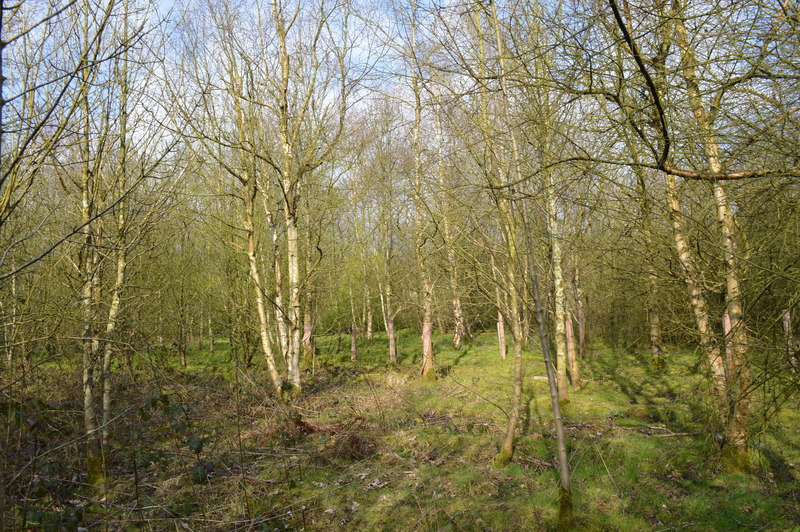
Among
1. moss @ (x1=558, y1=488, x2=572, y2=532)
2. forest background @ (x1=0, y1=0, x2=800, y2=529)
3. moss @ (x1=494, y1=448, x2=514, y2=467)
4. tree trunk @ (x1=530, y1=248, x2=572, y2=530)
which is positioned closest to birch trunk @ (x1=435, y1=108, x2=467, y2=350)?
forest background @ (x1=0, y1=0, x2=800, y2=529)

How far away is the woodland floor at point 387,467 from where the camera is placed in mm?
4434

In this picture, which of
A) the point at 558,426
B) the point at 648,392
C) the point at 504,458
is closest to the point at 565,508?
the point at 558,426

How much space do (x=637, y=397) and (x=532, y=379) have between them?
8.10ft

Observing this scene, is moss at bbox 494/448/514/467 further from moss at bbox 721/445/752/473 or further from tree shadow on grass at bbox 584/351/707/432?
moss at bbox 721/445/752/473

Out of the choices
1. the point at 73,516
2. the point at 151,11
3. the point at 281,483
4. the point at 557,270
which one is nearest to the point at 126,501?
the point at 281,483

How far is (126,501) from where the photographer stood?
5609mm

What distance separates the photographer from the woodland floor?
4434mm

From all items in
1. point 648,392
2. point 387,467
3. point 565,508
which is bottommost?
point 648,392

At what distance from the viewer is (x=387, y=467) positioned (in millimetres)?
6461

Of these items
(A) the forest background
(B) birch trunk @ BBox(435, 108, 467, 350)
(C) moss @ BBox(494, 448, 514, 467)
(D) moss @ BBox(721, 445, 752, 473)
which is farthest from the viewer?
(B) birch trunk @ BBox(435, 108, 467, 350)

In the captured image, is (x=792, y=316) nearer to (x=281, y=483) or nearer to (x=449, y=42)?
(x=449, y=42)

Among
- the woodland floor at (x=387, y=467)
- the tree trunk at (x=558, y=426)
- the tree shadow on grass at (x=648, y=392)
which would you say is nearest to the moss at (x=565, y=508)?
A: the tree trunk at (x=558, y=426)

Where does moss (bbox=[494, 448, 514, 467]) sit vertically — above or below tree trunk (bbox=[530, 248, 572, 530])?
below

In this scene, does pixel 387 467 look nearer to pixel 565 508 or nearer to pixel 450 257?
pixel 565 508
